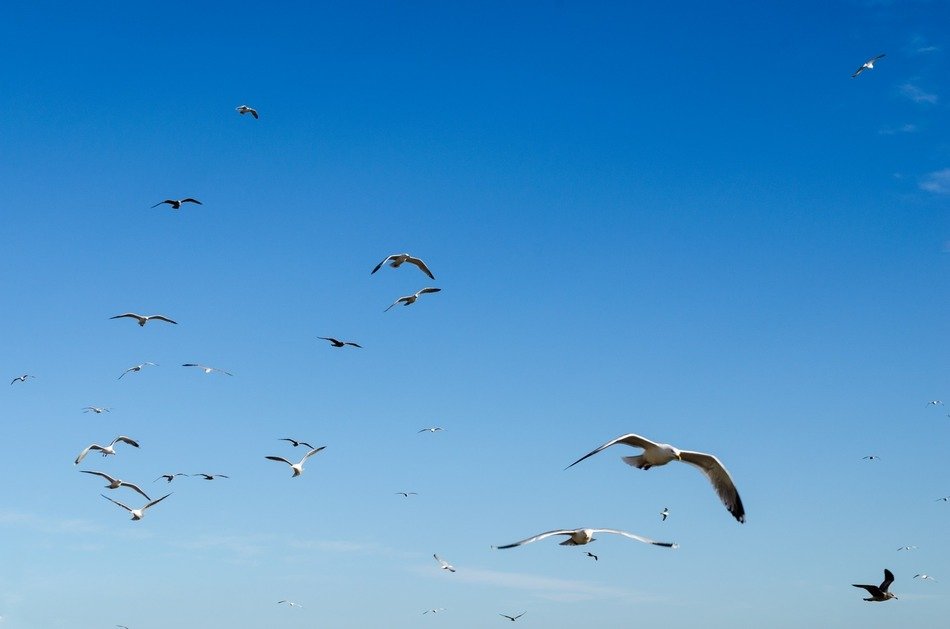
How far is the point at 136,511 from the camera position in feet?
190

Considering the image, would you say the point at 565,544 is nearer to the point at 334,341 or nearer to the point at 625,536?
the point at 625,536

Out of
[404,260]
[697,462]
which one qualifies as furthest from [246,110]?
[697,462]

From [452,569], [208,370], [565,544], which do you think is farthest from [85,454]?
[565,544]

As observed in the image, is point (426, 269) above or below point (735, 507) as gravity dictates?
above

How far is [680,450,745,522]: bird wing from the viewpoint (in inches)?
1299

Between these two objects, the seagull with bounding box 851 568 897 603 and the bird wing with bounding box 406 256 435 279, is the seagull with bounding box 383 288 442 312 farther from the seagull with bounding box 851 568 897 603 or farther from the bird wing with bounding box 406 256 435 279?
the seagull with bounding box 851 568 897 603

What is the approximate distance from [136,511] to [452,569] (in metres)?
18.2

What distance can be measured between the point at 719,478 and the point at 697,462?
32.7 inches

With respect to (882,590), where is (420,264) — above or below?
above

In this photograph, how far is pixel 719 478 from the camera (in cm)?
3347

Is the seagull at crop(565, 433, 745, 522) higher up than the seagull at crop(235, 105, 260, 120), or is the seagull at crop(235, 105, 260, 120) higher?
the seagull at crop(235, 105, 260, 120)

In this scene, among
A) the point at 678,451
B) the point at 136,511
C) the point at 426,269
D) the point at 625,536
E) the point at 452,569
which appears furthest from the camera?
the point at 452,569

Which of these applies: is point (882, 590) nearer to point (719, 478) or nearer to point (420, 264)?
point (719, 478)

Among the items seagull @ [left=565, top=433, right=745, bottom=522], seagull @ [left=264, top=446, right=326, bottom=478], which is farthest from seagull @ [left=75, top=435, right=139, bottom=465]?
seagull @ [left=565, top=433, right=745, bottom=522]
